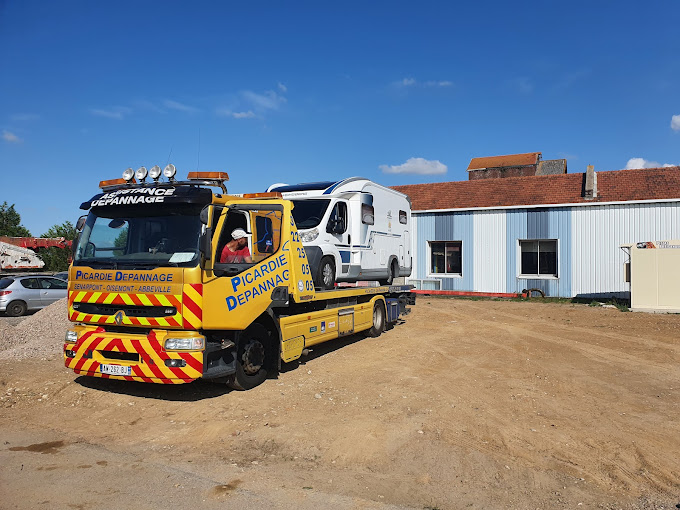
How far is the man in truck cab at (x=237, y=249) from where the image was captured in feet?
23.7

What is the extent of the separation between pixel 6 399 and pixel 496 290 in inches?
781

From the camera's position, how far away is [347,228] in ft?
35.7

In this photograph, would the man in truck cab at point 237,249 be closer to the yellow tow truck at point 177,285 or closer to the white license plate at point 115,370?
the yellow tow truck at point 177,285

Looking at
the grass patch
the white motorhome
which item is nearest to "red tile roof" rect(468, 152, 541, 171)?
the grass patch

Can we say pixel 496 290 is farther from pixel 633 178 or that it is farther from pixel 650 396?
pixel 650 396

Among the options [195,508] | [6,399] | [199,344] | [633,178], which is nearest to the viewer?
[195,508]

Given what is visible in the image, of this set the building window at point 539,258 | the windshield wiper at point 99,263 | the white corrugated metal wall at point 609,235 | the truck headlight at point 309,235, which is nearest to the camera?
the windshield wiper at point 99,263

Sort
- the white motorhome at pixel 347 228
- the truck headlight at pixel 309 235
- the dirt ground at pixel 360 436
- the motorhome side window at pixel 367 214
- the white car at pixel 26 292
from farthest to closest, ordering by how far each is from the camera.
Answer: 1. the white car at pixel 26 292
2. the motorhome side window at pixel 367 214
3. the white motorhome at pixel 347 228
4. the truck headlight at pixel 309 235
5. the dirt ground at pixel 360 436

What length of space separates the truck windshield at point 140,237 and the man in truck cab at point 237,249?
1.88ft

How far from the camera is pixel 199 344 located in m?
6.60

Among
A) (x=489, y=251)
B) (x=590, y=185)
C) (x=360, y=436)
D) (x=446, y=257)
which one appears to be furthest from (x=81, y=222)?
(x=590, y=185)

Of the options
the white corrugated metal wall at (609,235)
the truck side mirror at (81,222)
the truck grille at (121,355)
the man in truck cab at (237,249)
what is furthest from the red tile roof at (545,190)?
the truck grille at (121,355)

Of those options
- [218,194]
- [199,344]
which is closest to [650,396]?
[199,344]

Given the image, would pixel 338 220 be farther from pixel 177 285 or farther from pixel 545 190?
pixel 545 190
